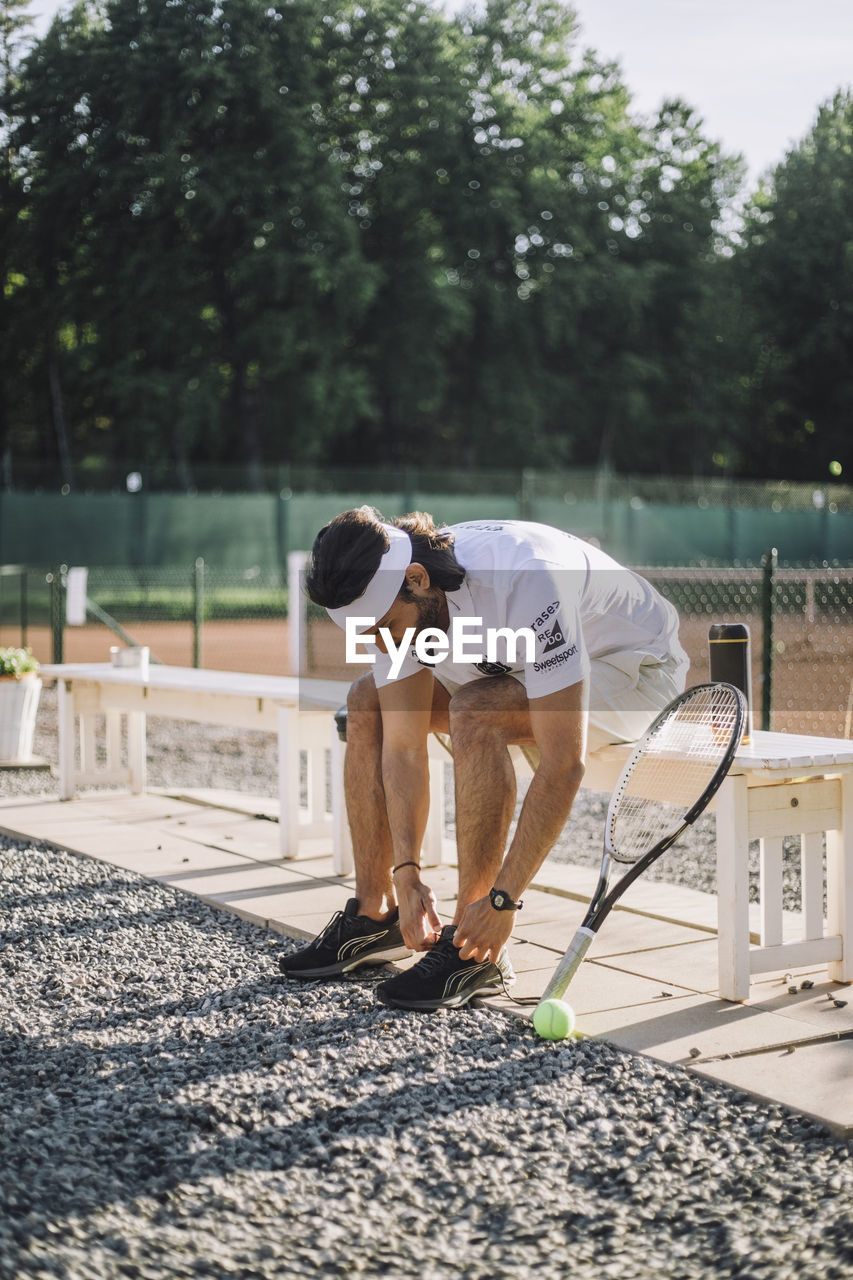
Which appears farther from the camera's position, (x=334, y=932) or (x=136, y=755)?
(x=136, y=755)

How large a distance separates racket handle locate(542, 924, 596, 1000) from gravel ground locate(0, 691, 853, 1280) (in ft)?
0.41

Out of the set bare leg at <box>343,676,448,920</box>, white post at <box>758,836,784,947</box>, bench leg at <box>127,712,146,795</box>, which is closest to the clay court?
white post at <box>758,836,784,947</box>

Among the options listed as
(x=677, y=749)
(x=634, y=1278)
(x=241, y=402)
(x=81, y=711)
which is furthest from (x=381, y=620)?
(x=241, y=402)

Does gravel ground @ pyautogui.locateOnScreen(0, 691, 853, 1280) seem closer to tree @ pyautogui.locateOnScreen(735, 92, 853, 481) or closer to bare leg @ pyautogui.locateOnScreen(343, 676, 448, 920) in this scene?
bare leg @ pyautogui.locateOnScreen(343, 676, 448, 920)

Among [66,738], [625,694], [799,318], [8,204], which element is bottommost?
[66,738]

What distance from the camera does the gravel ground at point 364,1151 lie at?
6.58ft

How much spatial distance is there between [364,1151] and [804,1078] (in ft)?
3.19

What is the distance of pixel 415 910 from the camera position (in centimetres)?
311

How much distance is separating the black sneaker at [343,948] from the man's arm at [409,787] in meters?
0.24

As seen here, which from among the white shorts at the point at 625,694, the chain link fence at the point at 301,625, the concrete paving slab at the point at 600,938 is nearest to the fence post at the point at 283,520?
the chain link fence at the point at 301,625

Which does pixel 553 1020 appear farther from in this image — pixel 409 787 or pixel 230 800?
pixel 230 800

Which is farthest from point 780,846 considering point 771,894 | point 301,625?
point 301,625

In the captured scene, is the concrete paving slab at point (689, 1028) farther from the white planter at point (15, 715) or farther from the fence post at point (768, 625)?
the white planter at point (15, 715)

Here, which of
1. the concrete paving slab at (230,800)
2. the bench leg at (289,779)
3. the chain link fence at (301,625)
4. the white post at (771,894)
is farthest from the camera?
the chain link fence at (301,625)
